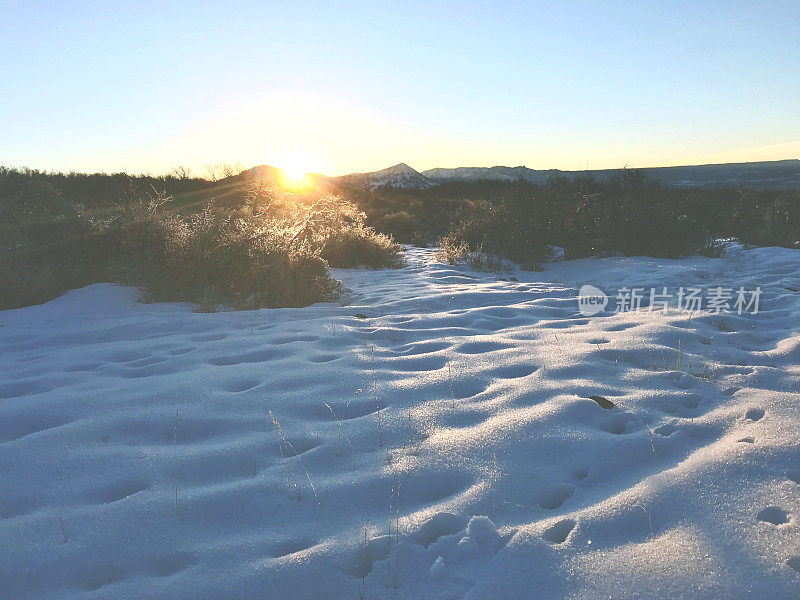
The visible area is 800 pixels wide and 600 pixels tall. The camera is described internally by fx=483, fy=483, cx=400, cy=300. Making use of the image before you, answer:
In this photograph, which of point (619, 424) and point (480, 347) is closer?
point (619, 424)

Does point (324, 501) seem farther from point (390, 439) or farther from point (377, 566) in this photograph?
point (390, 439)

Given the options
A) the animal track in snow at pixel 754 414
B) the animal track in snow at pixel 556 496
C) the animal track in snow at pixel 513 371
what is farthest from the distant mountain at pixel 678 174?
the animal track in snow at pixel 556 496

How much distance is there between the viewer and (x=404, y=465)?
7.39ft

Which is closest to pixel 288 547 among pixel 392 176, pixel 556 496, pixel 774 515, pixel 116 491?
pixel 116 491

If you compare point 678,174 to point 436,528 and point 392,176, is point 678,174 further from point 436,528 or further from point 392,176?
point 436,528

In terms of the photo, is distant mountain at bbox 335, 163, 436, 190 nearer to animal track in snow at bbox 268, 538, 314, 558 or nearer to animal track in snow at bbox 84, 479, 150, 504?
animal track in snow at bbox 84, 479, 150, 504

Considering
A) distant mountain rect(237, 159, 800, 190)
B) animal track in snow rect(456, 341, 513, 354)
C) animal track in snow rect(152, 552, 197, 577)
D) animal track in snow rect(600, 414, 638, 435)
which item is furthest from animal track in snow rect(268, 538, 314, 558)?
distant mountain rect(237, 159, 800, 190)

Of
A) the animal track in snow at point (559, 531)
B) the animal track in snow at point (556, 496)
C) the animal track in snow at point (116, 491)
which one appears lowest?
the animal track in snow at point (556, 496)

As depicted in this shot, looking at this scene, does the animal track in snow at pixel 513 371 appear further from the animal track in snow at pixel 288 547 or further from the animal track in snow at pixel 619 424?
the animal track in snow at pixel 288 547

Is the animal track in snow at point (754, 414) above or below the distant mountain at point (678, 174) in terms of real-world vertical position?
below

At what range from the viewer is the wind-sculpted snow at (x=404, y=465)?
1.62 m

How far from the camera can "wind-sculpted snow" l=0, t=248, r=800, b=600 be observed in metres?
1.62

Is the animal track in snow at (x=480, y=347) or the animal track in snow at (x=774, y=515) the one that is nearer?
the animal track in snow at (x=774, y=515)

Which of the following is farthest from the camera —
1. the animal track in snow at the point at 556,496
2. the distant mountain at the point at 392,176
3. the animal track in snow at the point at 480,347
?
the distant mountain at the point at 392,176
